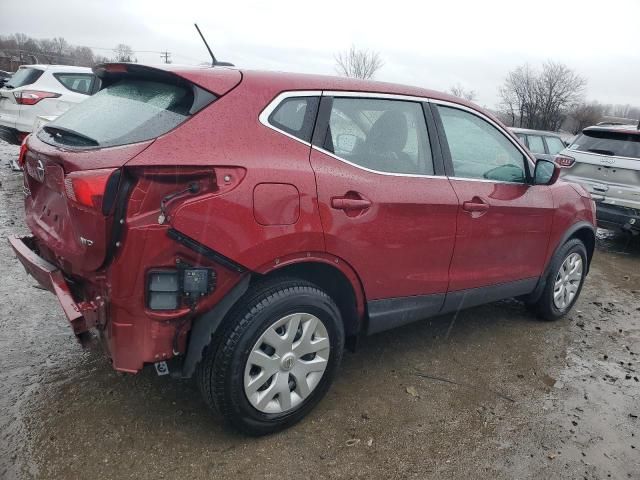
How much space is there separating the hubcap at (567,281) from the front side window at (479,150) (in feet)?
3.51

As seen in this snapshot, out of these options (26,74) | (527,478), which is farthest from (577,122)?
(527,478)

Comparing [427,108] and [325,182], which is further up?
[427,108]

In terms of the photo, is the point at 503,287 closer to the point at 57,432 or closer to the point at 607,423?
the point at 607,423

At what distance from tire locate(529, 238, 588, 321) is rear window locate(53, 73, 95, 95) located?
25.5 feet

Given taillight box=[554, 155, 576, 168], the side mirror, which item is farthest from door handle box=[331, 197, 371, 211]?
taillight box=[554, 155, 576, 168]

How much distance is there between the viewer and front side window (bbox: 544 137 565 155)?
39.9 feet

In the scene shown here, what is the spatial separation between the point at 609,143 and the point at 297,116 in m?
5.75

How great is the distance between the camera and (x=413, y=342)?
382 cm

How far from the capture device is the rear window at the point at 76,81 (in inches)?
343

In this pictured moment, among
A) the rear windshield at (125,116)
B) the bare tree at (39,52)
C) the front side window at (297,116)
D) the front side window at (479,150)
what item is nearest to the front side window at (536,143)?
the front side window at (479,150)

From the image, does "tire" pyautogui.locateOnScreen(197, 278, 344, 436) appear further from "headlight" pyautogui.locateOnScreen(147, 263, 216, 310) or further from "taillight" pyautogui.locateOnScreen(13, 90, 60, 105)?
"taillight" pyautogui.locateOnScreen(13, 90, 60, 105)

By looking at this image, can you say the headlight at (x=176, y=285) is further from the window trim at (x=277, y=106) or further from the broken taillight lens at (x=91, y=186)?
the window trim at (x=277, y=106)

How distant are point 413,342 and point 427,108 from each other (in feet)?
5.54

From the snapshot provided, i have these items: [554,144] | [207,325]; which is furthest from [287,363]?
[554,144]
